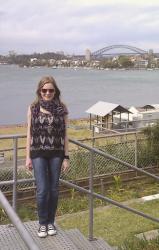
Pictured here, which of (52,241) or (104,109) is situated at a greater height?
(52,241)

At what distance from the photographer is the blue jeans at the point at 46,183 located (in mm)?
4219

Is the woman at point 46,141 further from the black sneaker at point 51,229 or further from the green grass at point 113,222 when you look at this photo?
the green grass at point 113,222

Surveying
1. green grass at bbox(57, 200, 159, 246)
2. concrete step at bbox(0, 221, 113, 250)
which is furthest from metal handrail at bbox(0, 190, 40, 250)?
green grass at bbox(57, 200, 159, 246)

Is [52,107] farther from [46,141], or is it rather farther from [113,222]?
[113,222]

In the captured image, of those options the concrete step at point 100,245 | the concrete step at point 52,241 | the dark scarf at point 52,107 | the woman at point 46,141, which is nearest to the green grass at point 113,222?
the concrete step at point 100,245

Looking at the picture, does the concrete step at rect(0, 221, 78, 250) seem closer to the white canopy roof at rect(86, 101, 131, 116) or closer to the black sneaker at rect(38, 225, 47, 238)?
the black sneaker at rect(38, 225, 47, 238)

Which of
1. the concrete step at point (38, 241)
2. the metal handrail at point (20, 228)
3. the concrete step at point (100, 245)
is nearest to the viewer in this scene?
the metal handrail at point (20, 228)

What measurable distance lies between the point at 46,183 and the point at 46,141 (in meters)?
0.37

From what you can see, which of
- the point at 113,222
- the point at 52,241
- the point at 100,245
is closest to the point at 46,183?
the point at 52,241

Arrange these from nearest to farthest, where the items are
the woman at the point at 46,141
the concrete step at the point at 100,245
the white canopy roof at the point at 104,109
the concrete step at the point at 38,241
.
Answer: the concrete step at the point at 38,241
the woman at the point at 46,141
the concrete step at the point at 100,245
the white canopy roof at the point at 104,109

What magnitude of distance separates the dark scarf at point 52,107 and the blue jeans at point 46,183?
0.41 m

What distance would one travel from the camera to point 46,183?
13.9 ft

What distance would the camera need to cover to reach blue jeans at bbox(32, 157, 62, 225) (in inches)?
166

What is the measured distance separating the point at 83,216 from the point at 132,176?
19.1 ft
